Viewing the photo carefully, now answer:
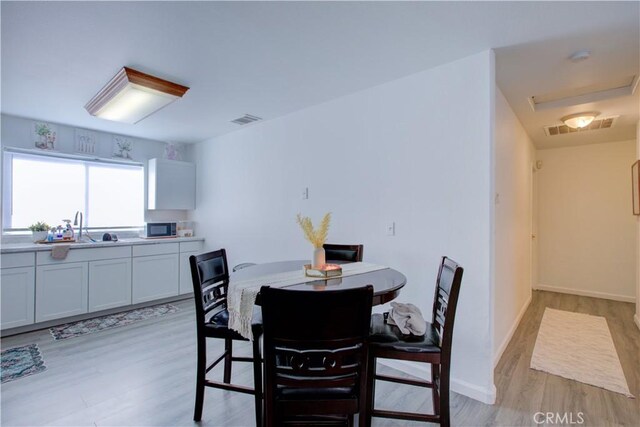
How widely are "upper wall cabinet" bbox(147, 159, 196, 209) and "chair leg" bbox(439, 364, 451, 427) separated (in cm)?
431

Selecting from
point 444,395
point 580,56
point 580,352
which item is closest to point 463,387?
point 444,395

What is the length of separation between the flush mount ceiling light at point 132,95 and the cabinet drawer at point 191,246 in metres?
2.00

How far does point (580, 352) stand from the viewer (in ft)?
9.29

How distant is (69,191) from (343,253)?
3.79 metres

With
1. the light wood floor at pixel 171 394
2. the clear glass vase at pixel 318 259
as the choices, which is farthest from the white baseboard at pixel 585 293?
the clear glass vase at pixel 318 259

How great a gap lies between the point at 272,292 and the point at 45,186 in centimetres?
425

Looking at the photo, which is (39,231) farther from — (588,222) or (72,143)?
(588,222)

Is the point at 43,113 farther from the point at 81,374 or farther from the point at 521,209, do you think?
the point at 521,209

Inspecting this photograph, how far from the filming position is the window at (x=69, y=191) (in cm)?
364

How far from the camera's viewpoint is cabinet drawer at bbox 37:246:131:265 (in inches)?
132

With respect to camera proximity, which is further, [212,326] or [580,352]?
[580,352]

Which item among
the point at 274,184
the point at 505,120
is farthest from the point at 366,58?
the point at 274,184

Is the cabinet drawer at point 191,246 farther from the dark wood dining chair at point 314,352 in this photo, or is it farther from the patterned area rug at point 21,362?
the dark wood dining chair at point 314,352

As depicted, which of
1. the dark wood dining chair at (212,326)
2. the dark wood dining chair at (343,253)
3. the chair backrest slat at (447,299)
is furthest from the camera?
the dark wood dining chair at (343,253)
